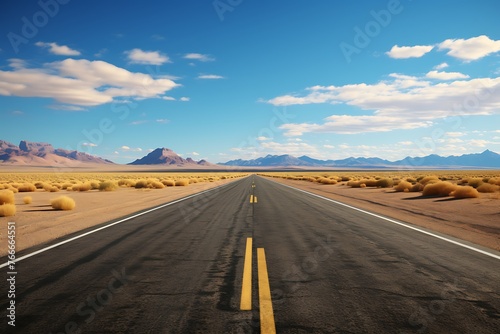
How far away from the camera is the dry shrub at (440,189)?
20781 mm

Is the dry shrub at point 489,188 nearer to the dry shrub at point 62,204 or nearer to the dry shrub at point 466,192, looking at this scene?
the dry shrub at point 466,192

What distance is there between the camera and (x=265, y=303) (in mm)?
4020

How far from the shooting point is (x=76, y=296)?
171 inches

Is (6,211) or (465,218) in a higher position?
(6,211)

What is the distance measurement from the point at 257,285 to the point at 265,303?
25.9 inches

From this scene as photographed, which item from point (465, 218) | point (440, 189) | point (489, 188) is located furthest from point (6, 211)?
point (489, 188)

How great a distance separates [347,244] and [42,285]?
585cm

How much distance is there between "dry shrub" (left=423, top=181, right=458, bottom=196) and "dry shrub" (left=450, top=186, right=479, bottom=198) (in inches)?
47.9

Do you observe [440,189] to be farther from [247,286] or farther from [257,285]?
[247,286]

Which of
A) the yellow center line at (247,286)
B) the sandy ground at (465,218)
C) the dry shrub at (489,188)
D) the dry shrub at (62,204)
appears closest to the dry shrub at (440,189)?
the dry shrub at (489,188)

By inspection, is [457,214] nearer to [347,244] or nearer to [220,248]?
[347,244]

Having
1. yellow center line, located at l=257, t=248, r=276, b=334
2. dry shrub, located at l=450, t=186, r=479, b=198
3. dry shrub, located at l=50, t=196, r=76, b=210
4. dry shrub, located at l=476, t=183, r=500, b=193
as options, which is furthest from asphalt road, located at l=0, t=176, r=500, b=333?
dry shrub, located at l=476, t=183, r=500, b=193

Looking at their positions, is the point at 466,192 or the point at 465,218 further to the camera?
the point at 466,192

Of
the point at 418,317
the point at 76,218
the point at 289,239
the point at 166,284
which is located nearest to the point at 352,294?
the point at 418,317
